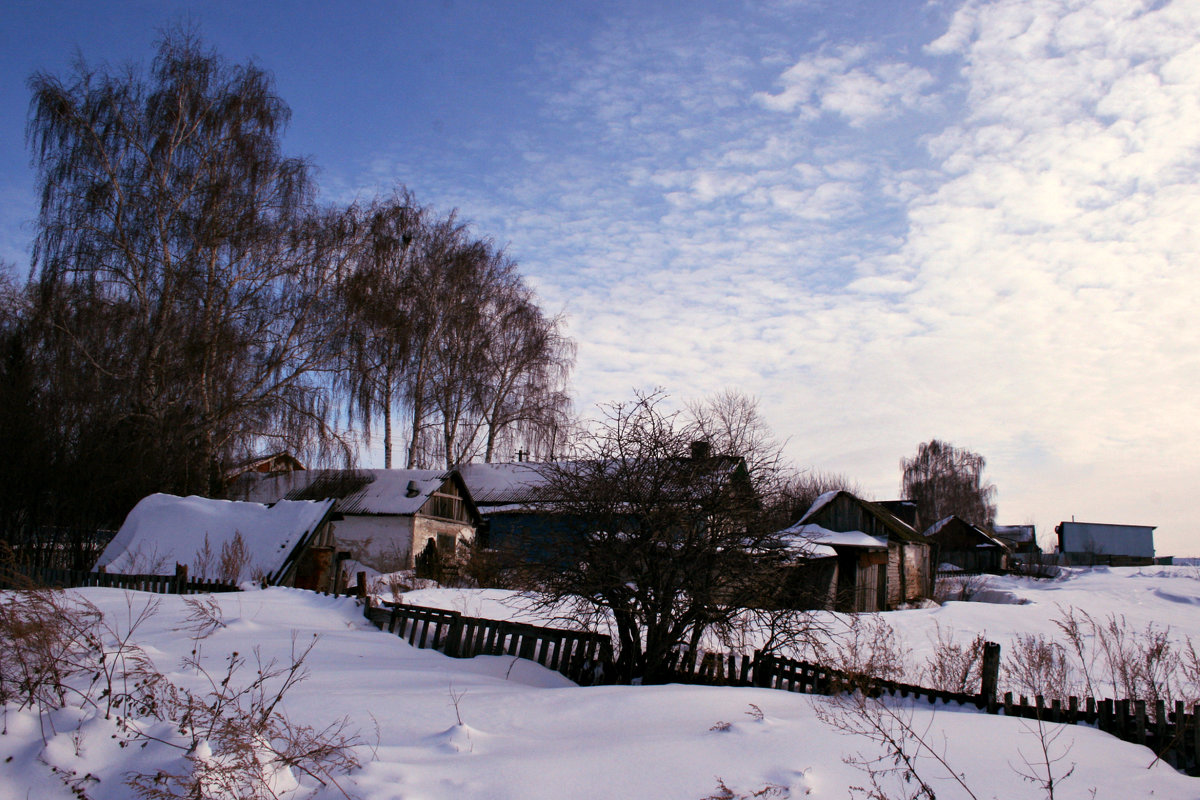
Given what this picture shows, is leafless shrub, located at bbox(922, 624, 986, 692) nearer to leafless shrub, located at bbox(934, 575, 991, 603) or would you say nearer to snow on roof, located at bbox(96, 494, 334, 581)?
snow on roof, located at bbox(96, 494, 334, 581)

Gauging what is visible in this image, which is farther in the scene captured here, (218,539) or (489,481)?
(489,481)

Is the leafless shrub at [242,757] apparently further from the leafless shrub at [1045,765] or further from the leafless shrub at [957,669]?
the leafless shrub at [957,669]

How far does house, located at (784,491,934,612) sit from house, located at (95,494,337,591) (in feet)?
44.4

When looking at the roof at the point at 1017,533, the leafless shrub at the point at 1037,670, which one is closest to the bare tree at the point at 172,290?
the leafless shrub at the point at 1037,670

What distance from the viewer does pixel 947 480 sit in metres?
68.1

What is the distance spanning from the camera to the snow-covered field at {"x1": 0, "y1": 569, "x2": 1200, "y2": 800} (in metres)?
3.78

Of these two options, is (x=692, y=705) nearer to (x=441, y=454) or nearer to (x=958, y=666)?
(x=958, y=666)

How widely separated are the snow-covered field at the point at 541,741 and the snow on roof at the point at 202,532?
21.3 feet

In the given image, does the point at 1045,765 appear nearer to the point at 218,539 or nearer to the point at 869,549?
the point at 218,539

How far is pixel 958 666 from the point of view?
32.2 ft

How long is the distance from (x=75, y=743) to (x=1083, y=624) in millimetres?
19211

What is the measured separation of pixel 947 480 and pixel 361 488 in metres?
56.8

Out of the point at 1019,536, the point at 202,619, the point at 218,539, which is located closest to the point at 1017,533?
the point at 1019,536

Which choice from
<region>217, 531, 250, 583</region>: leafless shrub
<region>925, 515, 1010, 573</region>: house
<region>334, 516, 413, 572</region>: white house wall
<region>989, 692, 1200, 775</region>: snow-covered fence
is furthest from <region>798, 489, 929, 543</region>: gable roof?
<region>925, 515, 1010, 573</region>: house
